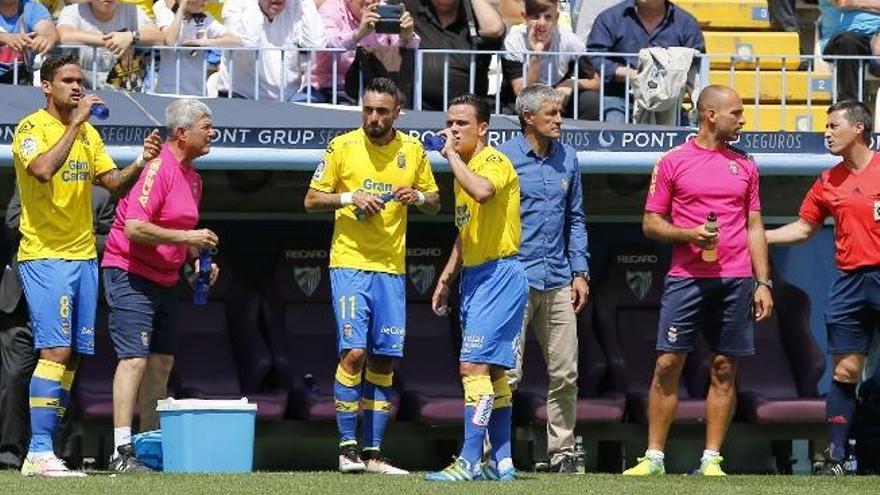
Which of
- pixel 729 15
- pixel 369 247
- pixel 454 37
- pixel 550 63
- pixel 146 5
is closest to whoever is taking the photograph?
pixel 369 247

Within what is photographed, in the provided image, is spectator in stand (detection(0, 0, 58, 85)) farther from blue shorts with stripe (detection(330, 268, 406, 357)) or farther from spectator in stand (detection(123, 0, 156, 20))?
blue shorts with stripe (detection(330, 268, 406, 357))

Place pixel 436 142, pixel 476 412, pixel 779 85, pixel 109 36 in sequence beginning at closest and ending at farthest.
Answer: pixel 476 412
pixel 436 142
pixel 109 36
pixel 779 85

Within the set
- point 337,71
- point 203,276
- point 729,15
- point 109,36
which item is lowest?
point 203,276

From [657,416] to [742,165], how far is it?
1308 millimetres

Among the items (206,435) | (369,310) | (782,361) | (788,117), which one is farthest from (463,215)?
(788,117)

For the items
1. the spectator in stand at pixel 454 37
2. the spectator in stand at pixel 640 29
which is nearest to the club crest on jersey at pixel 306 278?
the spectator in stand at pixel 454 37

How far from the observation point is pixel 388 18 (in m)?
12.1

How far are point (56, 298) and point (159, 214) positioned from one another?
75 centimetres

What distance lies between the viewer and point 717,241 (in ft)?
34.9

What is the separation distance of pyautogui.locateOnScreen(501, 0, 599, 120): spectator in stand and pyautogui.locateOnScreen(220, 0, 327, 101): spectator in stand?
1.13 m

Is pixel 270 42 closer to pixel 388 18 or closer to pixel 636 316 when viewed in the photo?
pixel 388 18

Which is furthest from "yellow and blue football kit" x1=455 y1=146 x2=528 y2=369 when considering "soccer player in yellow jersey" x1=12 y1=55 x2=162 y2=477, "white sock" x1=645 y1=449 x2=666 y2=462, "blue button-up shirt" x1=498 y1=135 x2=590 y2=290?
"soccer player in yellow jersey" x1=12 y1=55 x2=162 y2=477

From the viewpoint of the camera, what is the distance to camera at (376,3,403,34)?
476 inches

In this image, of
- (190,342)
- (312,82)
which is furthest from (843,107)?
(190,342)
